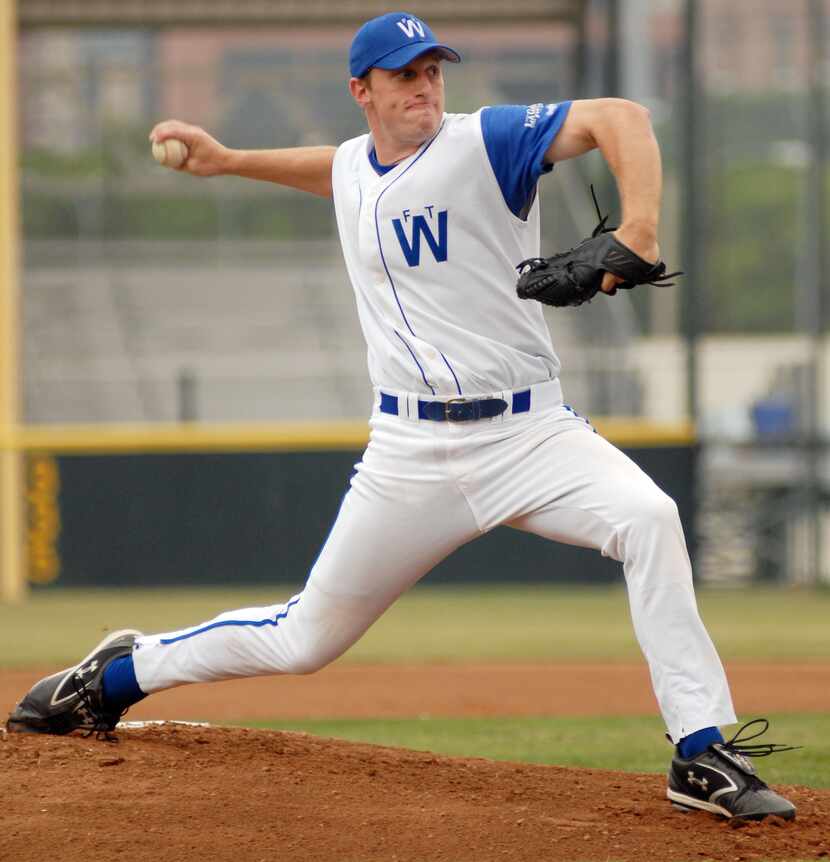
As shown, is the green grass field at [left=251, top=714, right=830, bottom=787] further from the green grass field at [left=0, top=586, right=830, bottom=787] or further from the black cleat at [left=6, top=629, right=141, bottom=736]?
the black cleat at [left=6, top=629, right=141, bottom=736]

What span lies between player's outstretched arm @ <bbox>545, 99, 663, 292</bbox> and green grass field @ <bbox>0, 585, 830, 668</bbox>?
531 centimetres

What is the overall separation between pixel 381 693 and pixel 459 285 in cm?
374

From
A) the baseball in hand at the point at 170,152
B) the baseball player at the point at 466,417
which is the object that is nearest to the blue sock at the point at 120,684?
the baseball player at the point at 466,417

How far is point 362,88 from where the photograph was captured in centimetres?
394

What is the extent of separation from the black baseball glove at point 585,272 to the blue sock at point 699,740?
39.7 inches

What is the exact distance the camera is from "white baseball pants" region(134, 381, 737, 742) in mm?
3598

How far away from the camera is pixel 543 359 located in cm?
387

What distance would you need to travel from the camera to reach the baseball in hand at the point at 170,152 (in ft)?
14.0

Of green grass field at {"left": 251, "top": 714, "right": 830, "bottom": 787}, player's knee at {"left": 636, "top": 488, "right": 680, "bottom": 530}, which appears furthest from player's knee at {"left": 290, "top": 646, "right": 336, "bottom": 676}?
green grass field at {"left": 251, "top": 714, "right": 830, "bottom": 787}

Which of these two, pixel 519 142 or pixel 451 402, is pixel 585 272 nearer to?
pixel 519 142

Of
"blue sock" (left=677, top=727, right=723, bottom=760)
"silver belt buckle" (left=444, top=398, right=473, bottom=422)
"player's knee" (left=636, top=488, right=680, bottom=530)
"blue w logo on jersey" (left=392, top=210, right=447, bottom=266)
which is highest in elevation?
"blue w logo on jersey" (left=392, top=210, right=447, bottom=266)

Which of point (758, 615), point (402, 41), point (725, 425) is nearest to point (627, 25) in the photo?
point (725, 425)

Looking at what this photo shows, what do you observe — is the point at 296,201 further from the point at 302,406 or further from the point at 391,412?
the point at 391,412

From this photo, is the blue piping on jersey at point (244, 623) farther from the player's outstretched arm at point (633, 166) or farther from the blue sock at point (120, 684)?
the player's outstretched arm at point (633, 166)
